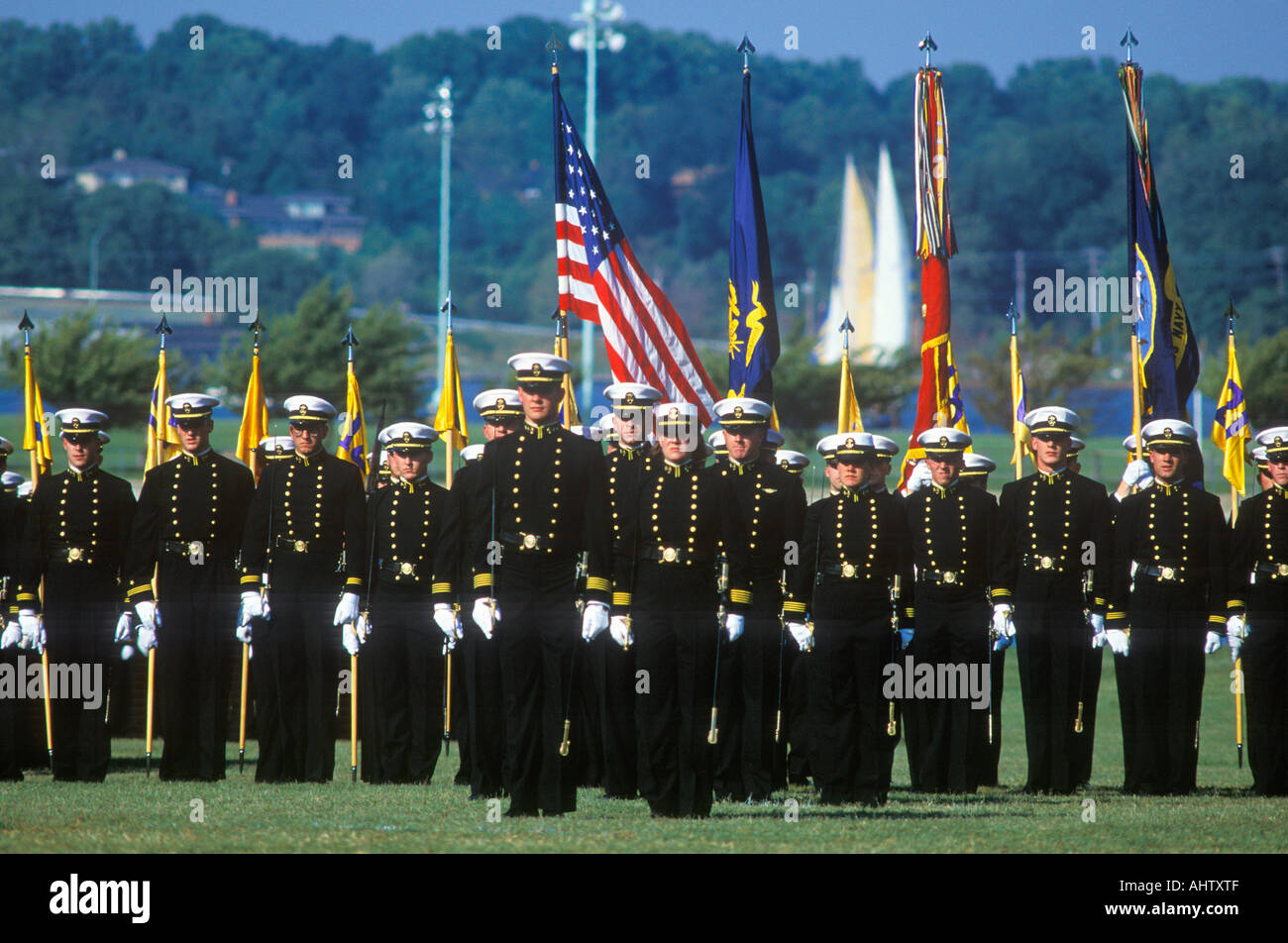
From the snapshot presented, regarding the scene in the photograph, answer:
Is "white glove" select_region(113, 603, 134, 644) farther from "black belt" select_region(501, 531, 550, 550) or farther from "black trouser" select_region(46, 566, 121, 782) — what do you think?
"black belt" select_region(501, 531, 550, 550)

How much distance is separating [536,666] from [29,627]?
354 cm

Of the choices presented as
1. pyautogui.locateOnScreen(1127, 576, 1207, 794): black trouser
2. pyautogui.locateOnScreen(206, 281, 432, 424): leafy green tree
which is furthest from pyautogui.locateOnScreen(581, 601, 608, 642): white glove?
pyautogui.locateOnScreen(206, 281, 432, 424): leafy green tree

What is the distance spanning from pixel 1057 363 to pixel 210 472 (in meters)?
38.3

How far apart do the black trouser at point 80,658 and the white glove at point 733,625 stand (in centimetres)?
380

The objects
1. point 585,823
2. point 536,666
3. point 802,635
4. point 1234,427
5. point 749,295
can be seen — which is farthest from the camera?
point 1234,427

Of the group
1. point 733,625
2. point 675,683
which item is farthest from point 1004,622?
point 675,683

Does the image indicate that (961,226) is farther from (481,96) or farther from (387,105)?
(387,105)

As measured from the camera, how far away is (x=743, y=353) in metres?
13.9

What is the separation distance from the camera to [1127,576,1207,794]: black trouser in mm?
10945

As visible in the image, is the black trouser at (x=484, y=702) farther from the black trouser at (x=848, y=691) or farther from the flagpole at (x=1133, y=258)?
the flagpole at (x=1133, y=258)

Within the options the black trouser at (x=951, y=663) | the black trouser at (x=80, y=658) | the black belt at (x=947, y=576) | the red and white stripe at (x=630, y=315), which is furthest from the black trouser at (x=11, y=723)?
the black belt at (x=947, y=576)

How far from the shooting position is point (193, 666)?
36.6 feet

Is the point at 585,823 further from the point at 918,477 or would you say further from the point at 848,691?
the point at 918,477

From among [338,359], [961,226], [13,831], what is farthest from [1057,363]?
[961,226]
